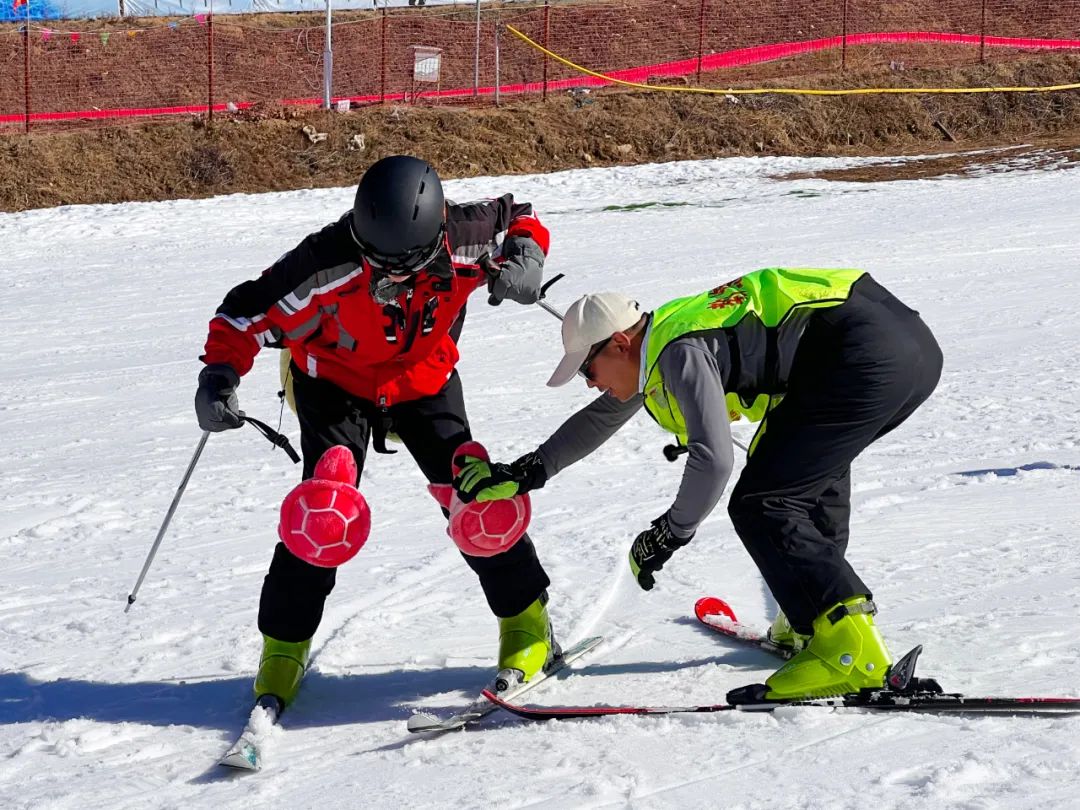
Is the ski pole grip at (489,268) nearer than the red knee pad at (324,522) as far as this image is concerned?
No

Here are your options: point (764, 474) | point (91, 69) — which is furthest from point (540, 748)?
point (91, 69)

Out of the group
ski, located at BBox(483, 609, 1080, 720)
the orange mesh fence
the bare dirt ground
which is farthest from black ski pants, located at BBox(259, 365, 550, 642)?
the orange mesh fence

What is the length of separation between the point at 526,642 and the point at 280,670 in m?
0.81

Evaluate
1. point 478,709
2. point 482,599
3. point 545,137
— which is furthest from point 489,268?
point 545,137

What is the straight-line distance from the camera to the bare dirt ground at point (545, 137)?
60.0 ft

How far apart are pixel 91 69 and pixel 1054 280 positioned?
22720mm

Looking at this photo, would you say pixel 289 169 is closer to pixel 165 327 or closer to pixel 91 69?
pixel 165 327

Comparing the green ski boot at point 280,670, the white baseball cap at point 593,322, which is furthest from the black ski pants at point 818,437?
the green ski boot at point 280,670

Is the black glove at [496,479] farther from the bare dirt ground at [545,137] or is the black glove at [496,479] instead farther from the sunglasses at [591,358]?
the bare dirt ground at [545,137]

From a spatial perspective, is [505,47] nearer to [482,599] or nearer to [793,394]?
[482,599]

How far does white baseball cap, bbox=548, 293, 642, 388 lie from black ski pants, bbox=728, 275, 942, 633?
545 millimetres

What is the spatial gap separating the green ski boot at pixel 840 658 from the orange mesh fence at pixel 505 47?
68.4 ft

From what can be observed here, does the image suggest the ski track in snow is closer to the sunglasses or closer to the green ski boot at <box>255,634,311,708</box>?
the green ski boot at <box>255,634,311,708</box>

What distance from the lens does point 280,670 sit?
4.26m
